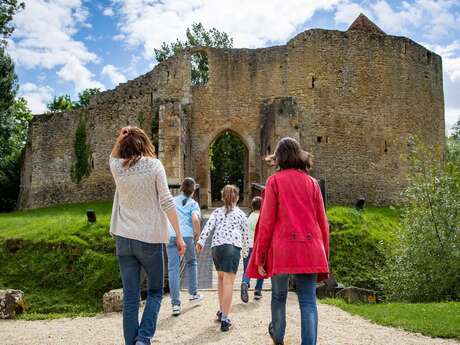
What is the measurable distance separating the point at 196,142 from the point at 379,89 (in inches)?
296

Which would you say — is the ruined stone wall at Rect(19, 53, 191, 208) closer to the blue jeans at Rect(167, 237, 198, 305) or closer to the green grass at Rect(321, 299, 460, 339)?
the blue jeans at Rect(167, 237, 198, 305)

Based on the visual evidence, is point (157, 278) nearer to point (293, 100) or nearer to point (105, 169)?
point (293, 100)

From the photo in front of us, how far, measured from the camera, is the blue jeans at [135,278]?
4109 millimetres

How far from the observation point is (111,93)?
23672 mm

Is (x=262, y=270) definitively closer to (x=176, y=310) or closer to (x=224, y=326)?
(x=224, y=326)

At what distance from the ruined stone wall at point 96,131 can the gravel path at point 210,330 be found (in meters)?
14.4

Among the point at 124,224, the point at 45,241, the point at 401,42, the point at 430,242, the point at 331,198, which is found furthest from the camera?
the point at 401,42

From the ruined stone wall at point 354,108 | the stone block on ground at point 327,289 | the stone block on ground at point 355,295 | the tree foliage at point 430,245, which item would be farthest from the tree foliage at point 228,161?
the stone block on ground at point 327,289

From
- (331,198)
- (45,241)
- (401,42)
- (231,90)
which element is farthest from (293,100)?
(45,241)

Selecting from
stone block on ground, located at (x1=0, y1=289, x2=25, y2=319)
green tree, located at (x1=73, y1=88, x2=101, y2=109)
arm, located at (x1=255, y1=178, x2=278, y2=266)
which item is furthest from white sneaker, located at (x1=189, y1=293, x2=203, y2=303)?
green tree, located at (x1=73, y1=88, x2=101, y2=109)

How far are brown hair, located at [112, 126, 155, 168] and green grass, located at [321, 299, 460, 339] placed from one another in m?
3.79

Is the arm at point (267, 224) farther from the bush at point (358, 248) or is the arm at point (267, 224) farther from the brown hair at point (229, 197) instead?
the bush at point (358, 248)

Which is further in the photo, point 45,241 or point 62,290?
point 45,241

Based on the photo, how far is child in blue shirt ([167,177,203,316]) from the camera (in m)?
6.59
